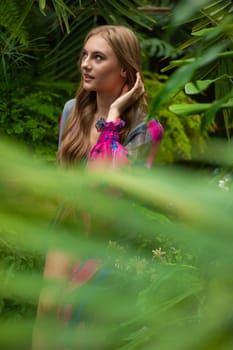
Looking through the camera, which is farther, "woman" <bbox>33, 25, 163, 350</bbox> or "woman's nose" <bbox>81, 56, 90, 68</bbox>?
"woman's nose" <bbox>81, 56, 90, 68</bbox>

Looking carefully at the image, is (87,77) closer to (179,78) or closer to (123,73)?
(123,73)

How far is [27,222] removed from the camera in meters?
0.23

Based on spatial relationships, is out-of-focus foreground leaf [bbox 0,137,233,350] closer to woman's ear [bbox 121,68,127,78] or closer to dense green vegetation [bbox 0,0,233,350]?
dense green vegetation [bbox 0,0,233,350]

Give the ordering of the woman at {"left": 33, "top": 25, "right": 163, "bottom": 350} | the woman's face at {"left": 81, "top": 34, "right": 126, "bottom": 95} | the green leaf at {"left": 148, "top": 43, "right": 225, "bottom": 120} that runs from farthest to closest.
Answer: the woman's face at {"left": 81, "top": 34, "right": 126, "bottom": 95} → the woman at {"left": 33, "top": 25, "right": 163, "bottom": 350} → the green leaf at {"left": 148, "top": 43, "right": 225, "bottom": 120}

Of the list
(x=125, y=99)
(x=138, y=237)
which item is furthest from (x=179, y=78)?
(x=125, y=99)

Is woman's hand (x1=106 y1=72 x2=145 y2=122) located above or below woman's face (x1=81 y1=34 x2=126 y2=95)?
below

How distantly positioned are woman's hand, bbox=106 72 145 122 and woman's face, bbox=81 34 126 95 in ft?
0.11

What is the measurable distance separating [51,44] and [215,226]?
10.3 feet

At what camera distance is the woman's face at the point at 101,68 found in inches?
70.8

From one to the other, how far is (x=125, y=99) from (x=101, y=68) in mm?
105

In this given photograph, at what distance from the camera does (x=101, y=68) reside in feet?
5.91

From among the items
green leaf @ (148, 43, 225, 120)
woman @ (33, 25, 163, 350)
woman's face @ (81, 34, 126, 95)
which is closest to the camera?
green leaf @ (148, 43, 225, 120)

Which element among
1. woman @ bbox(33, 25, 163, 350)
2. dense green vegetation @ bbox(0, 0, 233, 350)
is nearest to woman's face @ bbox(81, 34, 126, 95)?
woman @ bbox(33, 25, 163, 350)

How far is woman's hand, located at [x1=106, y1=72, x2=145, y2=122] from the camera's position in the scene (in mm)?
1727
